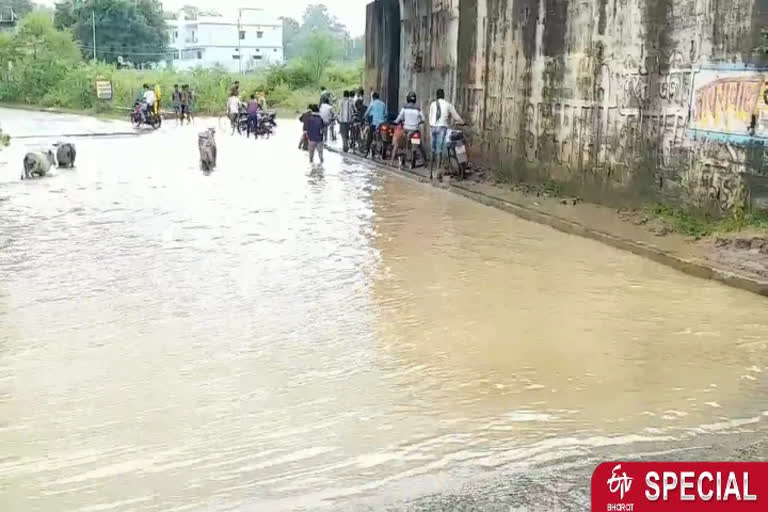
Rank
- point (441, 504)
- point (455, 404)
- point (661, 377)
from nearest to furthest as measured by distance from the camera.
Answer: point (441, 504)
point (455, 404)
point (661, 377)

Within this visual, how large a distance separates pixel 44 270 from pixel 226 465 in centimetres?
560

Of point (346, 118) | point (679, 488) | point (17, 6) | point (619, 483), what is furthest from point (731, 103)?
point (17, 6)

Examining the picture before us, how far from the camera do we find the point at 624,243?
1085 centimetres

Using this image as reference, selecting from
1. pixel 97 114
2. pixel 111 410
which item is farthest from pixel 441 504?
pixel 97 114

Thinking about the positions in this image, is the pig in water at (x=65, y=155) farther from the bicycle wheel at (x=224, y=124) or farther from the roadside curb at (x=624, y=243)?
the bicycle wheel at (x=224, y=124)

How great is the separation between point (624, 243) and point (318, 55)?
44042 mm

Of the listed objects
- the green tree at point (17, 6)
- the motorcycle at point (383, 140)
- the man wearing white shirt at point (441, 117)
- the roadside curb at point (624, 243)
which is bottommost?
the roadside curb at point (624, 243)

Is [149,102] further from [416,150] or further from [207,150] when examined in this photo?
[416,150]

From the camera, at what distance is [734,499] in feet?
12.4

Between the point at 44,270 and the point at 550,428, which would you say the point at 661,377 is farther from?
the point at 44,270

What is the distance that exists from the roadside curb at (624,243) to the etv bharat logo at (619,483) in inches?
206

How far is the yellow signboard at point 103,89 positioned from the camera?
44.7m

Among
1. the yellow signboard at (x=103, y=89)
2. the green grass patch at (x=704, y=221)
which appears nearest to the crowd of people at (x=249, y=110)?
the yellow signboard at (x=103, y=89)

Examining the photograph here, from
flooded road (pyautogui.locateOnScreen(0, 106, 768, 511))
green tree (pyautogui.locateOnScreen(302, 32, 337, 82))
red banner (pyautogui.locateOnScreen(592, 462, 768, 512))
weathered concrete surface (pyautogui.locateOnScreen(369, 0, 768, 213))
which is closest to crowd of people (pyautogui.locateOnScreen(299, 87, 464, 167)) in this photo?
weathered concrete surface (pyautogui.locateOnScreen(369, 0, 768, 213))
